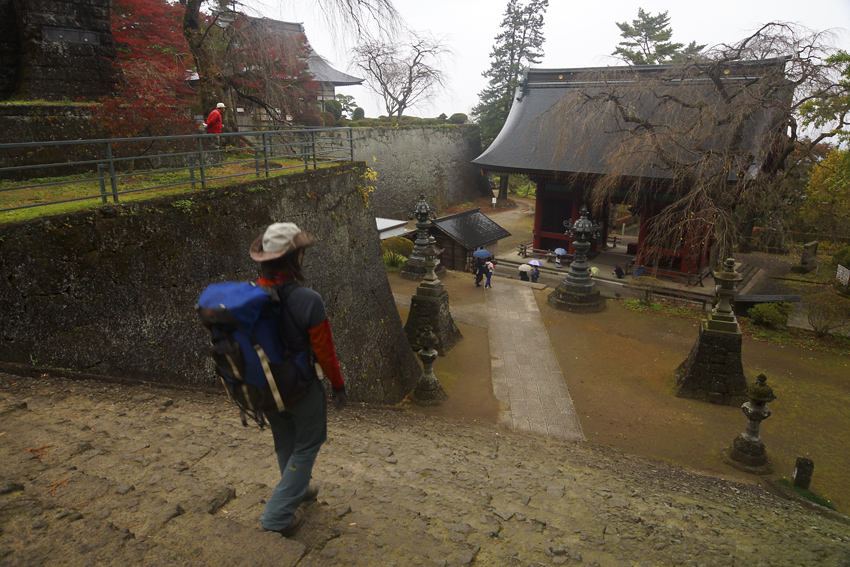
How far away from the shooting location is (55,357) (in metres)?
4.29

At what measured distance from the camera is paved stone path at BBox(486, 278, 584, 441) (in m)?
8.45

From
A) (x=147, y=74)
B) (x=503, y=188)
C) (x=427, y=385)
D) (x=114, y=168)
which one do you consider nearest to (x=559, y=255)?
(x=427, y=385)

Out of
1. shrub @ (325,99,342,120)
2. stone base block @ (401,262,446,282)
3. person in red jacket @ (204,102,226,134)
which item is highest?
shrub @ (325,99,342,120)

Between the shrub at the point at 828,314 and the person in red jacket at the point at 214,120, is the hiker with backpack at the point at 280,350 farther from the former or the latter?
the shrub at the point at 828,314

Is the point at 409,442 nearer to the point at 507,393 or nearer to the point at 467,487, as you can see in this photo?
the point at 467,487

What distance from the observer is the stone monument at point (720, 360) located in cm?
918

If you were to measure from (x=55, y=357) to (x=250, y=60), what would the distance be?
1154cm

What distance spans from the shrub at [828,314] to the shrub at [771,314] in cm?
50

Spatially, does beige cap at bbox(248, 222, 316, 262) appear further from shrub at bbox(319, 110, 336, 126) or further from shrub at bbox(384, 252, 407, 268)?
shrub at bbox(319, 110, 336, 126)

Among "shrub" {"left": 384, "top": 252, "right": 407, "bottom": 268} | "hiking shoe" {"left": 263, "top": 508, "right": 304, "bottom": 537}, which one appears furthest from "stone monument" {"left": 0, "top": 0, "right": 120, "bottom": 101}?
"shrub" {"left": 384, "top": 252, "right": 407, "bottom": 268}

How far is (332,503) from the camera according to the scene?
3188mm

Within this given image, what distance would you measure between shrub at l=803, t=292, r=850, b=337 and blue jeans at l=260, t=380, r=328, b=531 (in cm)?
1342

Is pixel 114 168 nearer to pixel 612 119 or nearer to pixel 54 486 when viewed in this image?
pixel 54 486

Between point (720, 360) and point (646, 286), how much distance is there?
6035 mm
